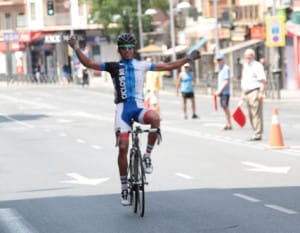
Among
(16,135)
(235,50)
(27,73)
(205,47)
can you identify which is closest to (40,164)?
(16,135)

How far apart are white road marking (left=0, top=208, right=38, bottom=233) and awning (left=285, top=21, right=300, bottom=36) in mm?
44675

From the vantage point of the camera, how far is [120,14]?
82250 mm

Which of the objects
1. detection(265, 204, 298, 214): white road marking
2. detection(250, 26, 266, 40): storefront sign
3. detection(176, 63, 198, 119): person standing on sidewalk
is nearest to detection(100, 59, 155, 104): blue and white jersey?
detection(265, 204, 298, 214): white road marking

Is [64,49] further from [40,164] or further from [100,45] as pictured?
[40,164]

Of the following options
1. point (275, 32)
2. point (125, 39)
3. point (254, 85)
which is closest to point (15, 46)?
point (275, 32)

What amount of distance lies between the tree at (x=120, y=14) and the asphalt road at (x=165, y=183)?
49.6 metres

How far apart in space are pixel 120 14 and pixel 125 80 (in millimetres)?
69658

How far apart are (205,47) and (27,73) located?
103 ft

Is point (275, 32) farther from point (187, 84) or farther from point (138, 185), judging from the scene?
point (138, 185)

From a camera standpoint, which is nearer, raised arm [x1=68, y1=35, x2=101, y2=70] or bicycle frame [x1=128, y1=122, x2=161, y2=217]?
bicycle frame [x1=128, y1=122, x2=161, y2=217]

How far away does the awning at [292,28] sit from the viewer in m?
57.2

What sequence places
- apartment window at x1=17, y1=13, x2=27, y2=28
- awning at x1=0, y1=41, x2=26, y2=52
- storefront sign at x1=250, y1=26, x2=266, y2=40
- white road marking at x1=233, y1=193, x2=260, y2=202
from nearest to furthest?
white road marking at x1=233, y1=193, x2=260, y2=202, storefront sign at x1=250, y1=26, x2=266, y2=40, apartment window at x1=17, y1=13, x2=27, y2=28, awning at x1=0, y1=41, x2=26, y2=52

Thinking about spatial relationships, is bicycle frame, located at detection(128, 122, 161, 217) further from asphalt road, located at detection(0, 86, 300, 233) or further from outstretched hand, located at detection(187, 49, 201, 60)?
outstretched hand, located at detection(187, 49, 201, 60)

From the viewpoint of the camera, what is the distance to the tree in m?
81.1
